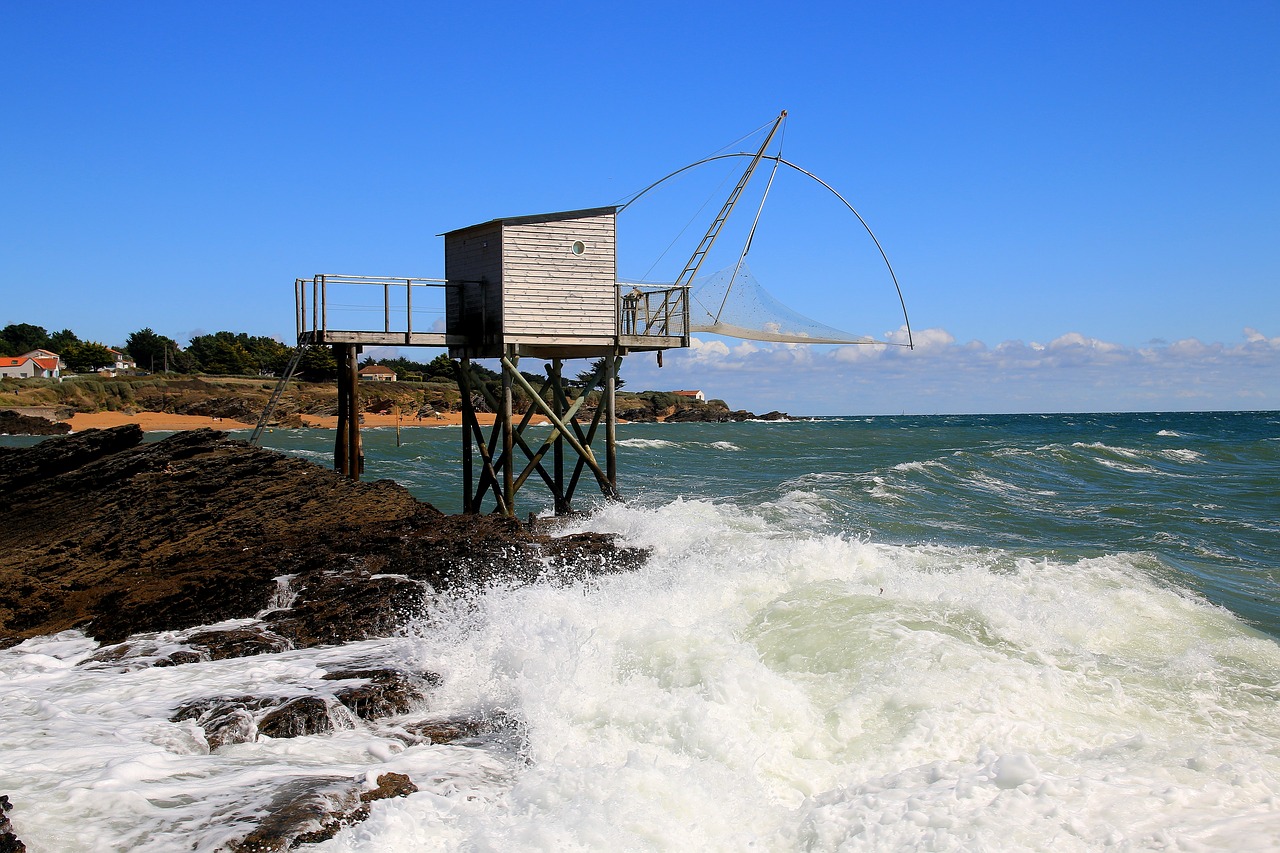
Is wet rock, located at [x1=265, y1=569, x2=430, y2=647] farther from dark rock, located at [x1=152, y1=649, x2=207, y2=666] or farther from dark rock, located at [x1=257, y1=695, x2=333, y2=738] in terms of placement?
dark rock, located at [x1=257, y1=695, x2=333, y2=738]

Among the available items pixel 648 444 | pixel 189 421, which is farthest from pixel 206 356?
pixel 648 444

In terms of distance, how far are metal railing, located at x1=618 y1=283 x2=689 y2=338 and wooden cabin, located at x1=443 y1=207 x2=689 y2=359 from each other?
43cm

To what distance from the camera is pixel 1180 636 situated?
9.90m

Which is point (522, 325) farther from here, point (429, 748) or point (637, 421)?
point (637, 421)

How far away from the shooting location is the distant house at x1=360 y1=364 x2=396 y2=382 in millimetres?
91812

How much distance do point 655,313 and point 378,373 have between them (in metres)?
85.4

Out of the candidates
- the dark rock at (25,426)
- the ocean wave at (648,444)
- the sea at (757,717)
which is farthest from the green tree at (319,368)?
the sea at (757,717)

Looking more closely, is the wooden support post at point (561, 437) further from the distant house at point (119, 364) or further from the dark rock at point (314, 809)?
the distant house at point (119, 364)

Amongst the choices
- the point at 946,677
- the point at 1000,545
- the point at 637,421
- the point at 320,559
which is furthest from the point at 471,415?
the point at 637,421

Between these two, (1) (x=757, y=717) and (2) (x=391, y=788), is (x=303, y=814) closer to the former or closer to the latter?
(2) (x=391, y=788)

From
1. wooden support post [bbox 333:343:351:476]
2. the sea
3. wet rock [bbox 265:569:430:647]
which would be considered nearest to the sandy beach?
wooden support post [bbox 333:343:351:476]

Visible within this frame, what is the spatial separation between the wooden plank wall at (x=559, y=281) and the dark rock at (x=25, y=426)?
2057 inches

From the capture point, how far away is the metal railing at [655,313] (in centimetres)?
1794

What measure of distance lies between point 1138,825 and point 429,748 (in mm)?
4262
